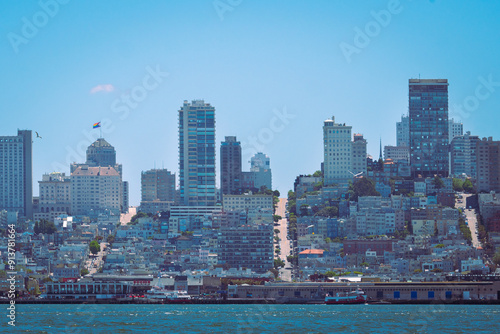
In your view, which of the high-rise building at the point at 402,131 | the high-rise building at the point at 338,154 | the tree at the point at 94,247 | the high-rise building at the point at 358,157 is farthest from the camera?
the high-rise building at the point at 402,131

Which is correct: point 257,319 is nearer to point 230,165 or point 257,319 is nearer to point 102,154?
point 230,165

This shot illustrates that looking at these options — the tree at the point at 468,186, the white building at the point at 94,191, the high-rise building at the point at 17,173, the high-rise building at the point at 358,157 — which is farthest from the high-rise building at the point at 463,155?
the high-rise building at the point at 17,173

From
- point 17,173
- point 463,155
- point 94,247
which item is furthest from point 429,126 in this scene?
point 17,173

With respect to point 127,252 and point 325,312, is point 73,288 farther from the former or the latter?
point 325,312

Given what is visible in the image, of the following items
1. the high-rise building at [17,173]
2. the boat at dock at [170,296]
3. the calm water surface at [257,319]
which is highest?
the high-rise building at [17,173]

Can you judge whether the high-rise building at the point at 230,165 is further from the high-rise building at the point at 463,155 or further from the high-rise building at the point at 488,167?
the high-rise building at the point at 488,167
